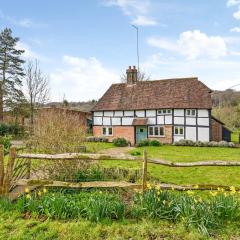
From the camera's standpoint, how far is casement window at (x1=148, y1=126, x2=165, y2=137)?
1130 inches

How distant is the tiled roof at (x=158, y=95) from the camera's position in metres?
27.8

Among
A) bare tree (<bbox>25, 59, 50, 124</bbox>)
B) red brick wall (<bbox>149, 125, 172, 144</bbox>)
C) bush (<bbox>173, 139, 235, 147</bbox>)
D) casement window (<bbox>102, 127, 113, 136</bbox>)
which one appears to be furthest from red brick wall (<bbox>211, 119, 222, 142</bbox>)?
bare tree (<bbox>25, 59, 50, 124</bbox>)

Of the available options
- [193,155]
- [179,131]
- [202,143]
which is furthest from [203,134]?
[193,155]

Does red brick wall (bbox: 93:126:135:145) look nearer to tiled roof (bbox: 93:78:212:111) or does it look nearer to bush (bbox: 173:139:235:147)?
tiled roof (bbox: 93:78:212:111)

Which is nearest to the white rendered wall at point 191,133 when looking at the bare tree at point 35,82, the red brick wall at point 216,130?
the red brick wall at point 216,130

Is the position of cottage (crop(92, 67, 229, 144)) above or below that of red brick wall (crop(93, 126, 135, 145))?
above

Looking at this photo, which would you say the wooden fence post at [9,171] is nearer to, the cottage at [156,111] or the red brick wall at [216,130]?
the cottage at [156,111]

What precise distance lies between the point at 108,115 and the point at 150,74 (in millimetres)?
19585

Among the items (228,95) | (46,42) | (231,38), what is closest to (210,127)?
(231,38)

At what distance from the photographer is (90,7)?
45.9 ft

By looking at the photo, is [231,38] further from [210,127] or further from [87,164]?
[87,164]

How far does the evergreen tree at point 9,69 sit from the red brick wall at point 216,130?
81.4 feet

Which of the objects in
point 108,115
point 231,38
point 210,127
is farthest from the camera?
point 108,115

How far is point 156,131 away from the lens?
95.4 ft
